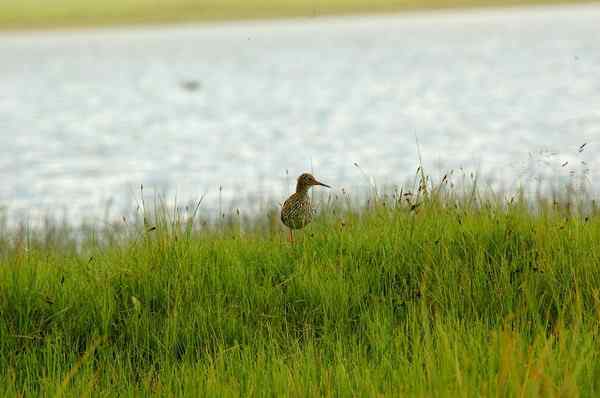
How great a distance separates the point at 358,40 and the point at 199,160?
130 m

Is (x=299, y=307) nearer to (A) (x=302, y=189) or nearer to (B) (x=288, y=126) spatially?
(A) (x=302, y=189)

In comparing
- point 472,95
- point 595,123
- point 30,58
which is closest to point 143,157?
point 595,123

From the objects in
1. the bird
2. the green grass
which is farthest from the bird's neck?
the green grass

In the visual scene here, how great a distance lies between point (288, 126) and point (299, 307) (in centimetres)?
3274

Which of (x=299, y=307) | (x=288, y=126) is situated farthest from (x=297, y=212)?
(x=288, y=126)

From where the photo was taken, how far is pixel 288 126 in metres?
38.9

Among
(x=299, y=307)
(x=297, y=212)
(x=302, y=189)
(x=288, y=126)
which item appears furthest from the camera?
(x=288, y=126)

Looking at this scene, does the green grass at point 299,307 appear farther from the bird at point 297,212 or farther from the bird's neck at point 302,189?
the bird's neck at point 302,189

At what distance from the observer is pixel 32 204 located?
62.2 ft

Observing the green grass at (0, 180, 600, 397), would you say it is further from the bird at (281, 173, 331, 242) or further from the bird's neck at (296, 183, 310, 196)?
the bird's neck at (296, 183, 310, 196)

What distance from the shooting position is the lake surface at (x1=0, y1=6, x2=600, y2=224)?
19.7 meters

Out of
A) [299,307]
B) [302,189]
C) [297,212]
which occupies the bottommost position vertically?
[299,307]

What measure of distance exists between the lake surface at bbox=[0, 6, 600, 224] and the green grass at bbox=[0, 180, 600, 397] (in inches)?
44.2

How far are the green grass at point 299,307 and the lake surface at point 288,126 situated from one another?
1.12 metres
